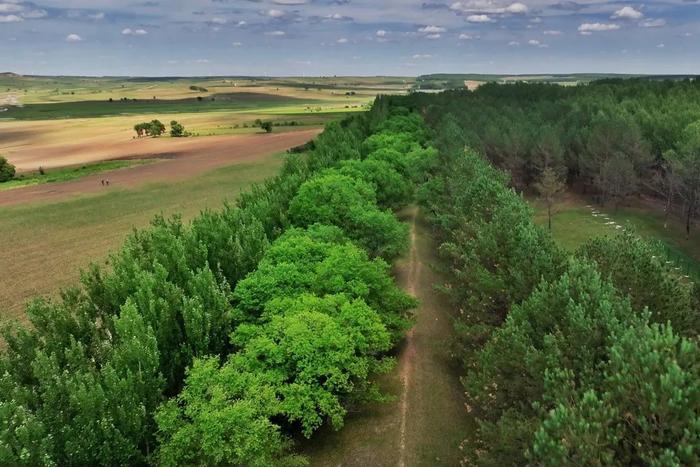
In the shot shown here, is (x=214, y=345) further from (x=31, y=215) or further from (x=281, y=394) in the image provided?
(x=31, y=215)

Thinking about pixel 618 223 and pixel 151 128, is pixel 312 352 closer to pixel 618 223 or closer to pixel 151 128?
pixel 618 223

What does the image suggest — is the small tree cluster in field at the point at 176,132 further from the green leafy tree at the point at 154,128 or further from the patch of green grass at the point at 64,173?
the patch of green grass at the point at 64,173

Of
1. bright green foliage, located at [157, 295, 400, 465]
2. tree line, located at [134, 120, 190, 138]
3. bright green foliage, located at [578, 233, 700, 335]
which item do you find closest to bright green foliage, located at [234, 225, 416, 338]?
bright green foliage, located at [157, 295, 400, 465]

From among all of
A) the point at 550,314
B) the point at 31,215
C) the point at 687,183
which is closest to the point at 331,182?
the point at 550,314

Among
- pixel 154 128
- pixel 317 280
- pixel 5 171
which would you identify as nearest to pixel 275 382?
pixel 317 280

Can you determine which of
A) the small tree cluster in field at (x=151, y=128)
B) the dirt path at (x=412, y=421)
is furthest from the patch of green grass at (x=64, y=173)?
the dirt path at (x=412, y=421)

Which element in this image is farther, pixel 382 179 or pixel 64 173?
pixel 64 173

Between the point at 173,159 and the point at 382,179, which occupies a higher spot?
the point at 382,179
